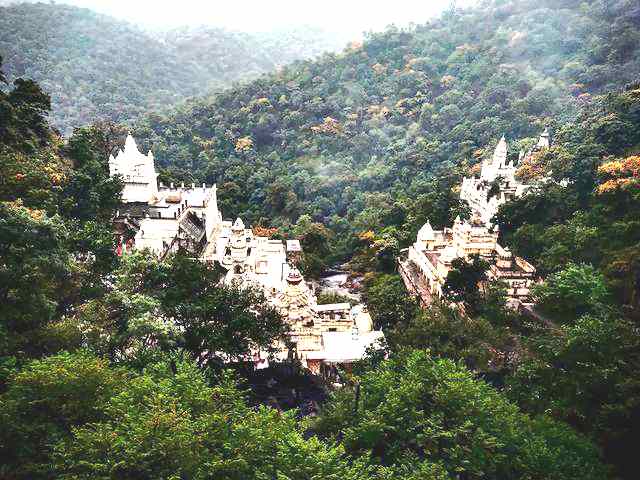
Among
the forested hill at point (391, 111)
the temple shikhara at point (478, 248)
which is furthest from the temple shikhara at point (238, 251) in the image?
the forested hill at point (391, 111)

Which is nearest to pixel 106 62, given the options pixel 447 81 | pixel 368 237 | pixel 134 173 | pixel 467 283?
pixel 447 81

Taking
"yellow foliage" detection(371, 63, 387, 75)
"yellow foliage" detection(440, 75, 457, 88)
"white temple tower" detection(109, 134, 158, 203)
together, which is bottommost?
"white temple tower" detection(109, 134, 158, 203)

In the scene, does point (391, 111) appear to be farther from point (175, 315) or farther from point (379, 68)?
point (175, 315)

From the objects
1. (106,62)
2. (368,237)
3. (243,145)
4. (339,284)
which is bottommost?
(339,284)

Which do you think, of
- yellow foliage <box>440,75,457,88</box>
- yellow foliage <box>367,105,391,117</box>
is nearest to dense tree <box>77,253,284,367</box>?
yellow foliage <box>367,105,391,117</box>

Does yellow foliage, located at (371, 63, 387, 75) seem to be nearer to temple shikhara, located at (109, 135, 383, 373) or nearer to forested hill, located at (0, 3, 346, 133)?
forested hill, located at (0, 3, 346, 133)

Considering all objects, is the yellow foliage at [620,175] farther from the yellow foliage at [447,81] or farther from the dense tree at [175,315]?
the yellow foliage at [447,81]

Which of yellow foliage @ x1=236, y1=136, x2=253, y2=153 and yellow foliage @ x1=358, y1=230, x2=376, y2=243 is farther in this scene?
yellow foliage @ x1=236, y1=136, x2=253, y2=153
